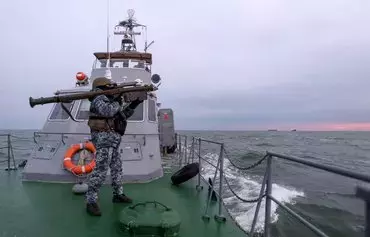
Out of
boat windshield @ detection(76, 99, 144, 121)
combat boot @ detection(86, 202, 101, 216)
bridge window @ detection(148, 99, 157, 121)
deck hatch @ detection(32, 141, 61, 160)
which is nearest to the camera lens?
combat boot @ detection(86, 202, 101, 216)

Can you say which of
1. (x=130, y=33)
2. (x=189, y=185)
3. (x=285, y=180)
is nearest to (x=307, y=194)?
(x=285, y=180)

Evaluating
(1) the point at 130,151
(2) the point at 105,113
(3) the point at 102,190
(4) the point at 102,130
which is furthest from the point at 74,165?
(2) the point at 105,113

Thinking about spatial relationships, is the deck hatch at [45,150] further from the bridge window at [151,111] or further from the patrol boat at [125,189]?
the bridge window at [151,111]

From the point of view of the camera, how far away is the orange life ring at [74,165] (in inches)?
237

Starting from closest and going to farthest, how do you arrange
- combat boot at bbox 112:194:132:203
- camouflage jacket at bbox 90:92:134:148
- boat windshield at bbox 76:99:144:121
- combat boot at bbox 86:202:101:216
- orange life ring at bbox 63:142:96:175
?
camouflage jacket at bbox 90:92:134:148, combat boot at bbox 86:202:101:216, combat boot at bbox 112:194:132:203, orange life ring at bbox 63:142:96:175, boat windshield at bbox 76:99:144:121

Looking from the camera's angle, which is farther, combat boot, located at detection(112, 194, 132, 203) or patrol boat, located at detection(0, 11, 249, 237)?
combat boot, located at detection(112, 194, 132, 203)

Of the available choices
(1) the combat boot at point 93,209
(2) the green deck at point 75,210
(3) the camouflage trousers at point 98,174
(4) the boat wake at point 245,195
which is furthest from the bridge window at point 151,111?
(1) the combat boot at point 93,209

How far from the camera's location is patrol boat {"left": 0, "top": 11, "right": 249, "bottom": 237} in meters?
3.95

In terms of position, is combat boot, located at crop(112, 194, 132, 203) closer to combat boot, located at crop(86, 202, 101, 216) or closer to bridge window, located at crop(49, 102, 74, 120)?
combat boot, located at crop(86, 202, 101, 216)

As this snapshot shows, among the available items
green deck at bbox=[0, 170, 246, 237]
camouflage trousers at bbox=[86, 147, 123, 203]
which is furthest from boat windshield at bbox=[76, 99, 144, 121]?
camouflage trousers at bbox=[86, 147, 123, 203]

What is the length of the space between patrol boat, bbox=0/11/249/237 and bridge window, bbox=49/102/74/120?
0.03m

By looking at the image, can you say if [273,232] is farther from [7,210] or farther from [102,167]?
[7,210]

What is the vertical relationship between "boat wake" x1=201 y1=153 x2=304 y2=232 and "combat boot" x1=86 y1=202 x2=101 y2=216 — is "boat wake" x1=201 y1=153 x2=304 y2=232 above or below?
below

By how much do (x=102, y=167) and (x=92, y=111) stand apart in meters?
0.82
